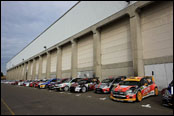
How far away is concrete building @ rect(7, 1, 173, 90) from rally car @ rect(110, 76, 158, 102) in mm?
4819

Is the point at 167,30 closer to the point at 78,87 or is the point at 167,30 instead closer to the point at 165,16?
the point at 165,16

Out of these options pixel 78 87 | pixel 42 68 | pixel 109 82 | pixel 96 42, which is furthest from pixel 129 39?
pixel 42 68

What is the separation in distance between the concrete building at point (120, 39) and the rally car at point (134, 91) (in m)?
4.82

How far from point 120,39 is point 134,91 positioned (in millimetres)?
11267

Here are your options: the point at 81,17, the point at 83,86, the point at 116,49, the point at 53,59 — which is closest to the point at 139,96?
the point at 83,86

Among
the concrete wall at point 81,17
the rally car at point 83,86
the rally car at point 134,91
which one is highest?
the concrete wall at point 81,17

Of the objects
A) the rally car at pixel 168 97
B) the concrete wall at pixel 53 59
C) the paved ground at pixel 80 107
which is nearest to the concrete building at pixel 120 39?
the concrete wall at pixel 53 59

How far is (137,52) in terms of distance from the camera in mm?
15227

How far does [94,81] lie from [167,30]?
9.49m

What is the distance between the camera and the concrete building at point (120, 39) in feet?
45.4

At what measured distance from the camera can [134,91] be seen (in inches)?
325


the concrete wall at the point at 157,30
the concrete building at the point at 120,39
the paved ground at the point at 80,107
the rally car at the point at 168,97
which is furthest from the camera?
the concrete building at the point at 120,39

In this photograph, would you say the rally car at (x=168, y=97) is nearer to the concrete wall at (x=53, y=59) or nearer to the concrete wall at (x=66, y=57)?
the concrete wall at (x=66, y=57)

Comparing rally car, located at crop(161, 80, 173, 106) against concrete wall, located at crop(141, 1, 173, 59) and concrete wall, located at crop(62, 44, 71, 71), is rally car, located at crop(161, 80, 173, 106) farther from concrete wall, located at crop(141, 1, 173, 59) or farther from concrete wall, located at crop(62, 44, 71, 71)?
concrete wall, located at crop(62, 44, 71, 71)
